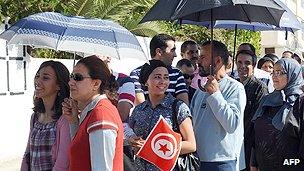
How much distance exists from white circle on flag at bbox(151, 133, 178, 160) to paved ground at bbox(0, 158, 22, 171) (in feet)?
17.5

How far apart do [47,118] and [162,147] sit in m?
0.87

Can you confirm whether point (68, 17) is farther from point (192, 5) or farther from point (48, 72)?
point (192, 5)

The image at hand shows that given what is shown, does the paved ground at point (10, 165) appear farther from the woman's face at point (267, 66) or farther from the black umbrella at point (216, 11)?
the black umbrella at point (216, 11)

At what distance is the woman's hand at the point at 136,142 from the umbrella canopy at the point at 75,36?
0.63m

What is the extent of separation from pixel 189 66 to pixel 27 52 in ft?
13.8

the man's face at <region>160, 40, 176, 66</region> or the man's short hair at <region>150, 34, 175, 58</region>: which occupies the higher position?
the man's short hair at <region>150, 34, 175, 58</region>

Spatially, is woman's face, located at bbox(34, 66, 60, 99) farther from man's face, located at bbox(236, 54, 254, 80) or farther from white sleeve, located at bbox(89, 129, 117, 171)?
man's face, located at bbox(236, 54, 254, 80)

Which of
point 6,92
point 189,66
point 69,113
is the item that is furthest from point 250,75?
point 6,92

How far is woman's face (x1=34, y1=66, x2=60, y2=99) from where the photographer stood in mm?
4004

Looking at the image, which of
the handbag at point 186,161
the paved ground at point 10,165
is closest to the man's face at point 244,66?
the handbag at point 186,161

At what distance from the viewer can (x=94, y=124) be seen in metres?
3.09

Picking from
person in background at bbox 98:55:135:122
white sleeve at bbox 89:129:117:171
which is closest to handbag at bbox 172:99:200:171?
person in background at bbox 98:55:135:122

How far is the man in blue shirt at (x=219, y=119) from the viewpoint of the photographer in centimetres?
436

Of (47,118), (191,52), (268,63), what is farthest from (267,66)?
(47,118)
